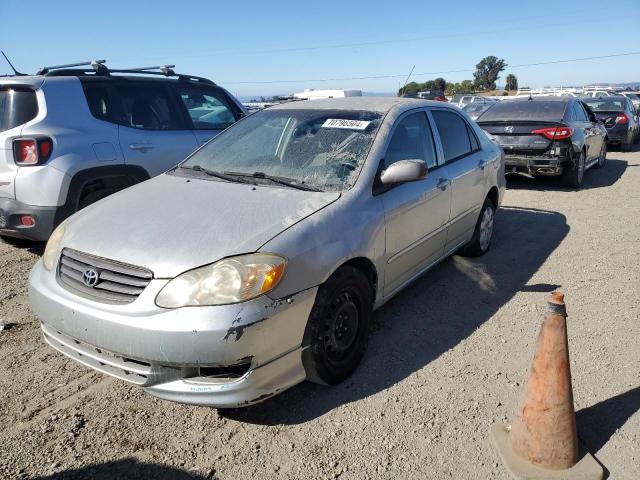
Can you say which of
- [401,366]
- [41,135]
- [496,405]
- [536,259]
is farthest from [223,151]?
[536,259]

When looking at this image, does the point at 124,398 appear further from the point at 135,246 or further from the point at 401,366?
the point at 401,366

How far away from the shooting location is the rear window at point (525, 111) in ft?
28.1

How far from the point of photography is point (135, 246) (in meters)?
2.57

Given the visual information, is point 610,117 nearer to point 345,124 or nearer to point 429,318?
point 429,318

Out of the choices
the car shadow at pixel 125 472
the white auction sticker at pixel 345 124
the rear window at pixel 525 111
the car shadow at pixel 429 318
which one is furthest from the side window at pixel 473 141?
the rear window at pixel 525 111

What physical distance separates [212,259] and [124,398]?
1.11m

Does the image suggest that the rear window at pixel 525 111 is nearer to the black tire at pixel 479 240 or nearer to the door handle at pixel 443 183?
the black tire at pixel 479 240

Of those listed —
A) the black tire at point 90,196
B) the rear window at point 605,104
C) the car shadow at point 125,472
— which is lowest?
the car shadow at point 125,472

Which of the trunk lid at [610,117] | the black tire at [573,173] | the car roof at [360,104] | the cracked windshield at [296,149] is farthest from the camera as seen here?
the trunk lid at [610,117]

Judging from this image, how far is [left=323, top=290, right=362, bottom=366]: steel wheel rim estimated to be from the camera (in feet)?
9.32

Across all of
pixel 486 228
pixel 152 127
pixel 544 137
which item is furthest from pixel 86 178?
pixel 544 137

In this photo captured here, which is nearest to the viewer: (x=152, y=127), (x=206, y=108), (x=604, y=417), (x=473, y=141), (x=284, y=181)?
(x=604, y=417)

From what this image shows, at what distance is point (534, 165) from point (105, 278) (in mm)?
7649

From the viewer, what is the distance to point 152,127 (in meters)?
Answer: 5.45
